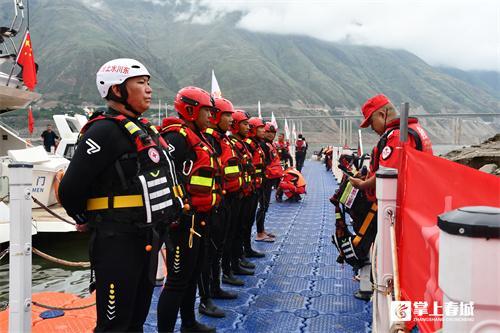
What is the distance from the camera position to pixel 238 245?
569 cm

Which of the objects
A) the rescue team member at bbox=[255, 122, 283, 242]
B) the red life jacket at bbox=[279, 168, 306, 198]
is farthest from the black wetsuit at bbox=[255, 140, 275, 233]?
the red life jacket at bbox=[279, 168, 306, 198]

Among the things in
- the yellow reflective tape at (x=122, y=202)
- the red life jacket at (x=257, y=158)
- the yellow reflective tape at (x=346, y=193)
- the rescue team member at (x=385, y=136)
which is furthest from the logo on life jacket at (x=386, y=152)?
the red life jacket at (x=257, y=158)

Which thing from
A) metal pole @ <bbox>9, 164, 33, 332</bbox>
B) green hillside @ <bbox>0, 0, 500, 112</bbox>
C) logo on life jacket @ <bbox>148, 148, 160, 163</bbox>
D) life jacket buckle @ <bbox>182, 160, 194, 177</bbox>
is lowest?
metal pole @ <bbox>9, 164, 33, 332</bbox>

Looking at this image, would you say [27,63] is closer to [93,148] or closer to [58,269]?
[58,269]

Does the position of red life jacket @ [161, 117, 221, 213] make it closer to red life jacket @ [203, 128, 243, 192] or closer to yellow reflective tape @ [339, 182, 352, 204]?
red life jacket @ [203, 128, 243, 192]

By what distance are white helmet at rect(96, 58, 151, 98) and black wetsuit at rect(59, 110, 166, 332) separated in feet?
0.91

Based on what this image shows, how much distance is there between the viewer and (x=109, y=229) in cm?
246

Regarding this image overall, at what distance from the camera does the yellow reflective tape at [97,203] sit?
8.19 ft

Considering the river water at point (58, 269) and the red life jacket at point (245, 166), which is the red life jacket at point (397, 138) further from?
the river water at point (58, 269)

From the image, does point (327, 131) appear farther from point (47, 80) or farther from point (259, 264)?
point (259, 264)

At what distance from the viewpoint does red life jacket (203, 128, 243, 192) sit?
4.83m

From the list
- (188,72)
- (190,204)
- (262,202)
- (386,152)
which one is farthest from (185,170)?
(188,72)

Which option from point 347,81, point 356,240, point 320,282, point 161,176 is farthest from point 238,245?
point 347,81

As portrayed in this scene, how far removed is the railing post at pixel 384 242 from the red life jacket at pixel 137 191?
1.32 metres
